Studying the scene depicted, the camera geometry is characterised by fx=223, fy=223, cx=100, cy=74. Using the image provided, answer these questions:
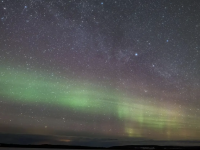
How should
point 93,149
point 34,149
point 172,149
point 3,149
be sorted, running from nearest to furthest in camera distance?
point 3,149, point 34,149, point 93,149, point 172,149

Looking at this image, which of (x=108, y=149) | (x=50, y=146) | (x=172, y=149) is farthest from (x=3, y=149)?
(x=172, y=149)

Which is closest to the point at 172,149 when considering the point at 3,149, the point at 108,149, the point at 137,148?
the point at 137,148

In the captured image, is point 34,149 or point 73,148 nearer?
point 34,149

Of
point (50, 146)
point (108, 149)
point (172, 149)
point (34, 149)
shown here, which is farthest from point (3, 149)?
point (172, 149)

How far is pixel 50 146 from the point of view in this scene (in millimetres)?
16453

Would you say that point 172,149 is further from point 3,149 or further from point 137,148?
point 3,149

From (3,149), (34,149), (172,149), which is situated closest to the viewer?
(3,149)

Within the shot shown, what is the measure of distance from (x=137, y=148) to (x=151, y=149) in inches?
44.3

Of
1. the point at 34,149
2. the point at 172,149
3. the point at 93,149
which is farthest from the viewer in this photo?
the point at 172,149

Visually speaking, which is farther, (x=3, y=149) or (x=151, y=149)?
(x=151, y=149)

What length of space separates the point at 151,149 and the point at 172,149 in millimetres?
1648

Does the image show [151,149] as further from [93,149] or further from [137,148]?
[93,149]

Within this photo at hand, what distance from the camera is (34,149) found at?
14352mm

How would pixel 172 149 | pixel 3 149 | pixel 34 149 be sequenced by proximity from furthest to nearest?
1. pixel 172 149
2. pixel 34 149
3. pixel 3 149
